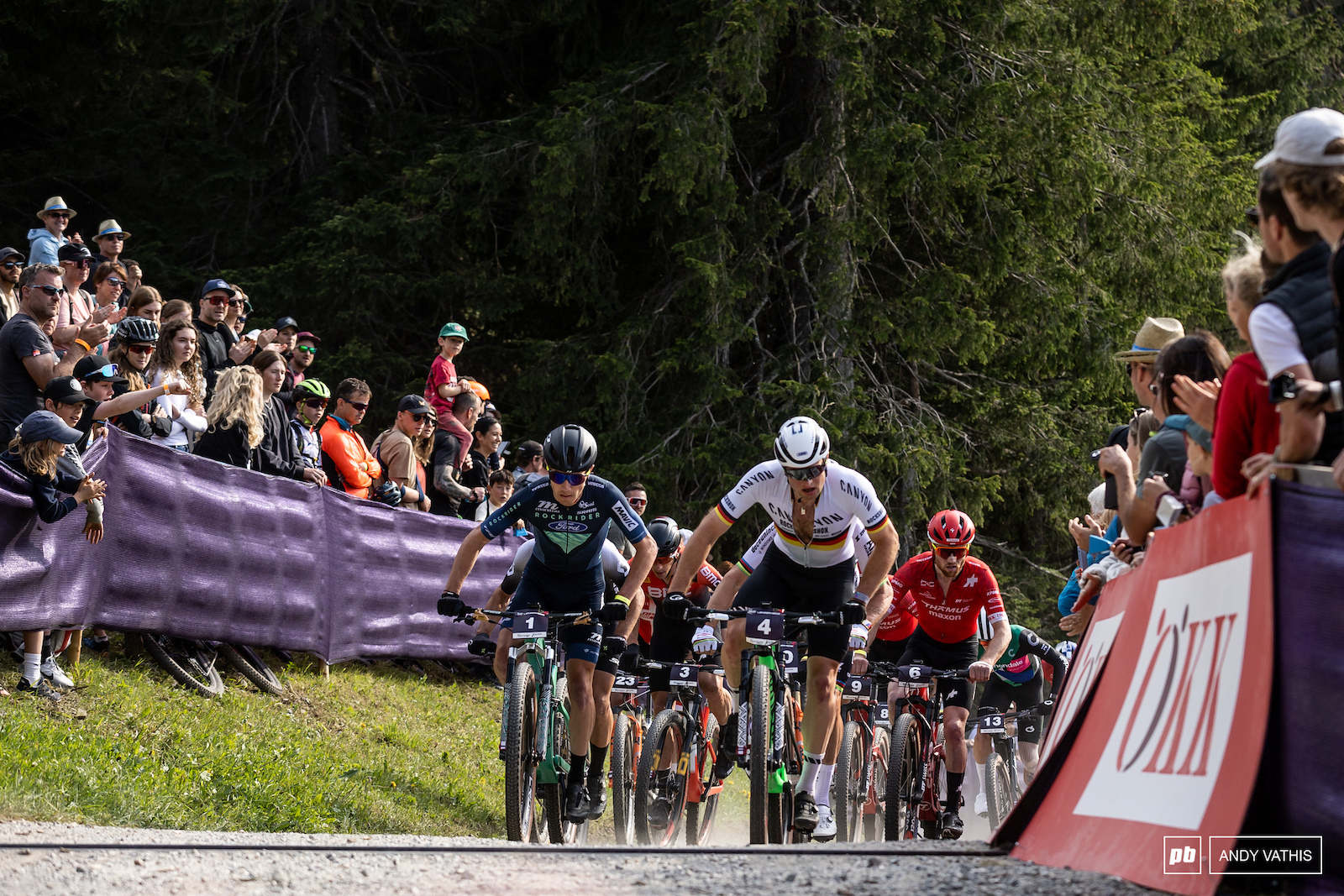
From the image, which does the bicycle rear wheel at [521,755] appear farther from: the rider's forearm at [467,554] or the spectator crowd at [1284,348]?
the spectator crowd at [1284,348]

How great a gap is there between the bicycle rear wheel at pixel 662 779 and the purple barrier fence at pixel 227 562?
3167 mm

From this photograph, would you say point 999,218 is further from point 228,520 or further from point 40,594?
point 40,594

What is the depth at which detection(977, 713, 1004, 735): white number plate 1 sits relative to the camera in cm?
1055

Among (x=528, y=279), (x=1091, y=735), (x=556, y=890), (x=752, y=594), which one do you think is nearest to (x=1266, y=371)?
(x=1091, y=735)

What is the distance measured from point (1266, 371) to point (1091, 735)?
62.8 inches

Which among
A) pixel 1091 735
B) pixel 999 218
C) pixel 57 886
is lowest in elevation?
pixel 57 886

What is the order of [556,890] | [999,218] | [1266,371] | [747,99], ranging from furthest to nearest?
[999,218] < [747,99] < [556,890] < [1266,371]

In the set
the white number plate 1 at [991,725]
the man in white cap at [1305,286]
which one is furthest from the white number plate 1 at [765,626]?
the man in white cap at [1305,286]

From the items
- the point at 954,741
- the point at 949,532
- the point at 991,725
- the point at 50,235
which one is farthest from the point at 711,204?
the point at 954,741

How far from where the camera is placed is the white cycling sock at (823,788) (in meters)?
8.16

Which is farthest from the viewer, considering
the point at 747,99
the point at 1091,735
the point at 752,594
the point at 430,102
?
the point at 430,102

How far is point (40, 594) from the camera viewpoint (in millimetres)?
8086

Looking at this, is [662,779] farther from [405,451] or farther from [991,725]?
[405,451]

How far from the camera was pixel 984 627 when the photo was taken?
10242mm
